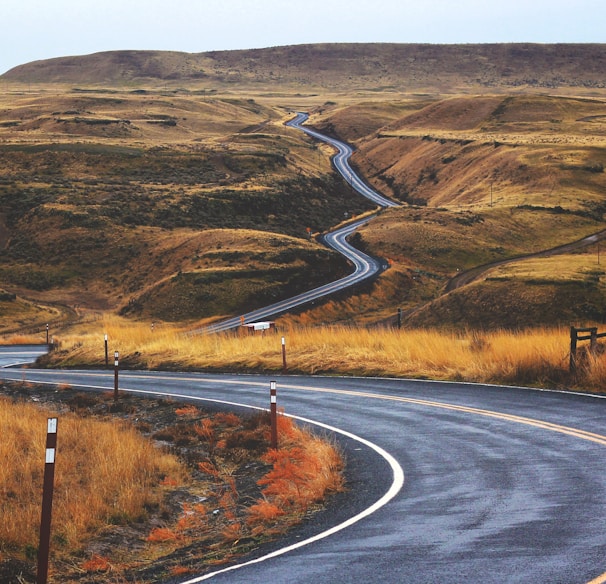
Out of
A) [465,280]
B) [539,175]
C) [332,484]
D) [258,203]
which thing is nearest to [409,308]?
[465,280]

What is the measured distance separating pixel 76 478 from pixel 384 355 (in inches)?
640

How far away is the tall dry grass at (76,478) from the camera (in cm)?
1109

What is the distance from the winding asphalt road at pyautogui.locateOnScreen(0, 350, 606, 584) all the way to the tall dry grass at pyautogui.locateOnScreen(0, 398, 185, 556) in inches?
36.2

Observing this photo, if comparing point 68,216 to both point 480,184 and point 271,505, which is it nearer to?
point 480,184

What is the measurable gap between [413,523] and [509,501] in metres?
1.51

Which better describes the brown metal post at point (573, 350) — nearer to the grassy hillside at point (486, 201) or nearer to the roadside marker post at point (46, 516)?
the roadside marker post at point (46, 516)

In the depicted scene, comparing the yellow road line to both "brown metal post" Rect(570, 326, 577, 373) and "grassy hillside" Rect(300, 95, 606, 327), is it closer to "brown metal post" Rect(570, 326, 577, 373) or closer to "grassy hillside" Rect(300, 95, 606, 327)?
"brown metal post" Rect(570, 326, 577, 373)

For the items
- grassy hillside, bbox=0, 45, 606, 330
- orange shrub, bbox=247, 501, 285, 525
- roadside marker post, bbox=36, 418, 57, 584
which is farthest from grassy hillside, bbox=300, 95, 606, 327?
roadside marker post, bbox=36, 418, 57, 584

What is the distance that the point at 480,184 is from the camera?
395ft

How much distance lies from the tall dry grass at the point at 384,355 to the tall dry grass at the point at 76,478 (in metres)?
10.4

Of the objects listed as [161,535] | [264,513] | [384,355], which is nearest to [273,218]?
[384,355]

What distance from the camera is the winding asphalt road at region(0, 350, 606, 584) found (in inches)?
332

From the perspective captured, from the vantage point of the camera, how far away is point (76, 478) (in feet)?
46.3

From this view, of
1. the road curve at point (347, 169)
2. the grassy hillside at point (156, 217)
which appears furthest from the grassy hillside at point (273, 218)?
the road curve at point (347, 169)
